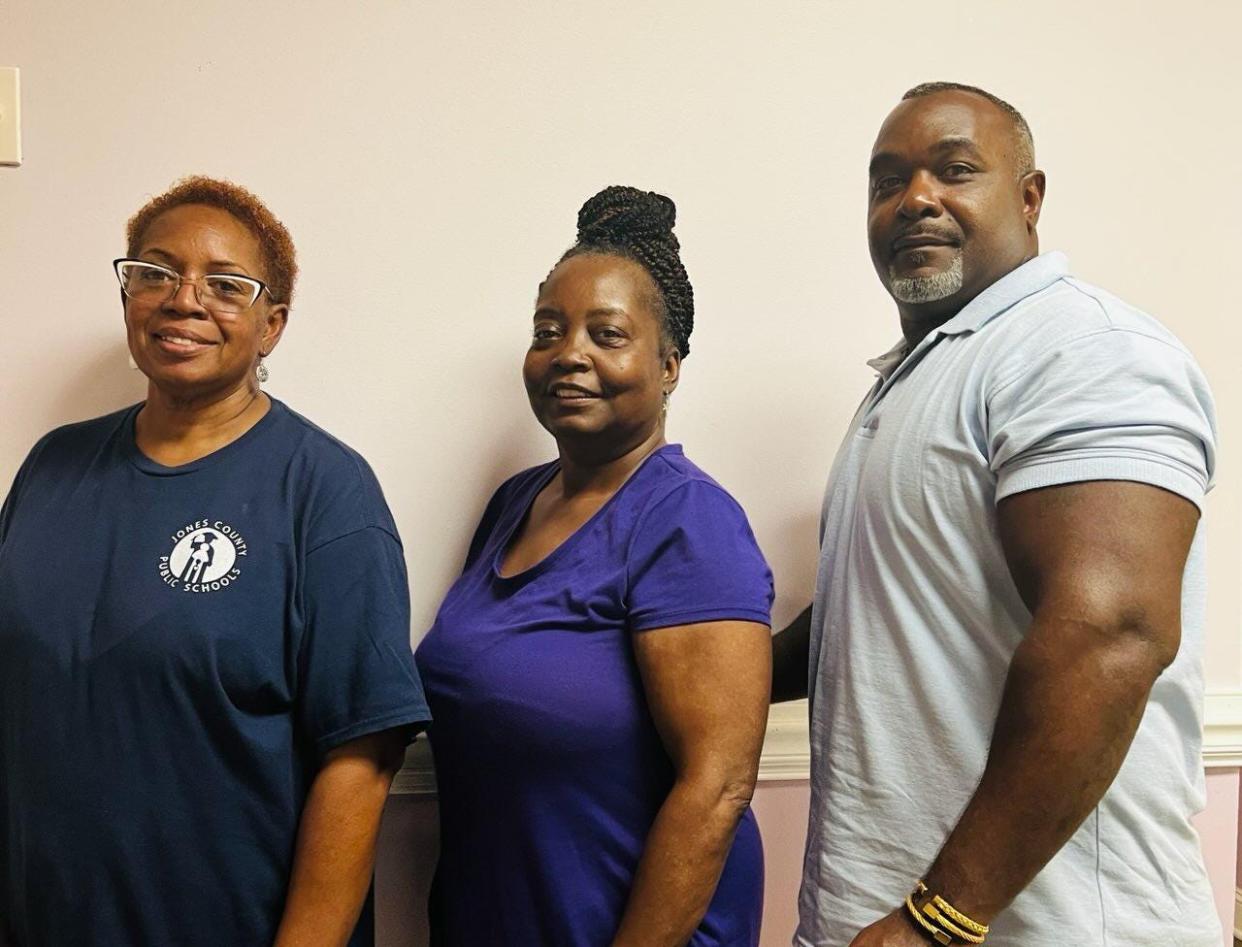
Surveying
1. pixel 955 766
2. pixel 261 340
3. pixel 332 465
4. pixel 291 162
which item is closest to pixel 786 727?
pixel 955 766

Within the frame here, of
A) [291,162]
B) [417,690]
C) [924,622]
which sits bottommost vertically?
[417,690]

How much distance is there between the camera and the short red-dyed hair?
4.00ft

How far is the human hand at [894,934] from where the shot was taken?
934mm

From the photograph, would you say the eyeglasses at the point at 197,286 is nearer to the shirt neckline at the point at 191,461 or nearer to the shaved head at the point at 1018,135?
the shirt neckline at the point at 191,461

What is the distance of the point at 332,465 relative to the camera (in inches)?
46.2

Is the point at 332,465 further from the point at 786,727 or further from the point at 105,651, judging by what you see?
the point at 786,727

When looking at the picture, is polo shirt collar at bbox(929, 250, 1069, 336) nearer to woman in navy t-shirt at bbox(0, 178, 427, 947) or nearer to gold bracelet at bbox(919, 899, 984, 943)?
gold bracelet at bbox(919, 899, 984, 943)

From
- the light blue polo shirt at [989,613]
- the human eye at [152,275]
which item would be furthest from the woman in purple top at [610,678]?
the human eye at [152,275]

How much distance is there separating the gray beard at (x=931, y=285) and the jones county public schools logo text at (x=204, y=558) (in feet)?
2.57

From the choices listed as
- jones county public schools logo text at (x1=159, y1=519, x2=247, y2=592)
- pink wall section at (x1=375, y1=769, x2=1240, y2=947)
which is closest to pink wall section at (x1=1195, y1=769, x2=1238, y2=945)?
pink wall section at (x1=375, y1=769, x2=1240, y2=947)

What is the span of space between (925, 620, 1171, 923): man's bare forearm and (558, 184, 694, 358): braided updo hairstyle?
58 cm

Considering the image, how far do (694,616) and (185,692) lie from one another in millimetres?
536

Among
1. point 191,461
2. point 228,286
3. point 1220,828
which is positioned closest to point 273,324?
point 228,286

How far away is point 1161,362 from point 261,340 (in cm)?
96
